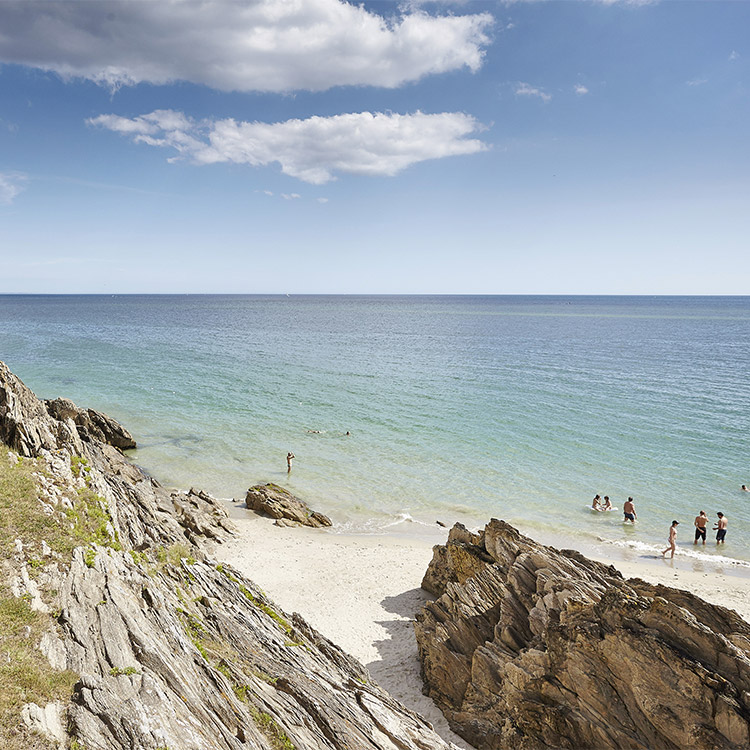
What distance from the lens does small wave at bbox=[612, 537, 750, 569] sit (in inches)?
1077

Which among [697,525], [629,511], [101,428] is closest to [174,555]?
[629,511]

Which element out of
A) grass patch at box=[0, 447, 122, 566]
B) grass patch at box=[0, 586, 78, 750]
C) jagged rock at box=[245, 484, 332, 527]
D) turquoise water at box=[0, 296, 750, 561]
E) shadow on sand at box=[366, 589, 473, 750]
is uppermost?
grass patch at box=[0, 447, 122, 566]

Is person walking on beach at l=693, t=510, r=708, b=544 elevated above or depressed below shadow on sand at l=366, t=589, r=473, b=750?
above

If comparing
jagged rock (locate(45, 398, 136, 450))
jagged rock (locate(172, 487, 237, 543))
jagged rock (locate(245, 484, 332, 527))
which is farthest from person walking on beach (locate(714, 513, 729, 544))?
jagged rock (locate(45, 398, 136, 450))

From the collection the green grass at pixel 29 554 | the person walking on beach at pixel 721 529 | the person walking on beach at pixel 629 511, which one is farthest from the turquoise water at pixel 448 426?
the green grass at pixel 29 554

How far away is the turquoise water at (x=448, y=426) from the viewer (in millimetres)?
33406

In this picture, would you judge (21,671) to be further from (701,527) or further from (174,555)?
(701,527)

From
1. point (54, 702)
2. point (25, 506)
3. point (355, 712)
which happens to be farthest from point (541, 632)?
point (25, 506)

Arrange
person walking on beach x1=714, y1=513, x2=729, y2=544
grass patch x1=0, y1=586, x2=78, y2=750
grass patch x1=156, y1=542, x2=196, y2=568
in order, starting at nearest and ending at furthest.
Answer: grass patch x1=0, y1=586, x2=78, y2=750, grass patch x1=156, y1=542, x2=196, y2=568, person walking on beach x1=714, y1=513, x2=729, y2=544

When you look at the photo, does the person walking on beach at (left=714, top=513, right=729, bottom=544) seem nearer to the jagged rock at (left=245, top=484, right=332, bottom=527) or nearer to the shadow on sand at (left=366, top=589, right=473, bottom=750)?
the shadow on sand at (left=366, top=589, right=473, bottom=750)

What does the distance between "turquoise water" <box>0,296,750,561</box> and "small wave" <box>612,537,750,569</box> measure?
17 centimetres

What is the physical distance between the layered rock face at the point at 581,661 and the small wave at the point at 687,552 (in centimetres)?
1420

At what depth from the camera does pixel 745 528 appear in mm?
30219

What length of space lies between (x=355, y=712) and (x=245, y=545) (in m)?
17.3
